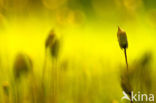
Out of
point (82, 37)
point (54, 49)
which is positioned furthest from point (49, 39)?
point (82, 37)

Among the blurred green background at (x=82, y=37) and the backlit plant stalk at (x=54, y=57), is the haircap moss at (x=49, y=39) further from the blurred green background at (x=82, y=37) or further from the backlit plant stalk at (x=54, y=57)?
the blurred green background at (x=82, y=37)

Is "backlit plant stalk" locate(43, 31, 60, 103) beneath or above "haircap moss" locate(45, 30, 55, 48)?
beneath

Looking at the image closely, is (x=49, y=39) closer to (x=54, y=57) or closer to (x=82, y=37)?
(x=54, y=57)

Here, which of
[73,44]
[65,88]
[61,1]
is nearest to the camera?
[65,88]

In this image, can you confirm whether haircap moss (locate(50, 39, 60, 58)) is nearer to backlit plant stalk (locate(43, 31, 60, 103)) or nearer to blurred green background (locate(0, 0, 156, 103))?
backlit plant stalk (locate(43, 31, 60, 103))

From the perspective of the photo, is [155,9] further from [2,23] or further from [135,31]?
[2,23]

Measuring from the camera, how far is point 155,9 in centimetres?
102

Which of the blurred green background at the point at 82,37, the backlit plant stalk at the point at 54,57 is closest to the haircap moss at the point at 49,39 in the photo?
the backlit plant stalk at the point at 54,57

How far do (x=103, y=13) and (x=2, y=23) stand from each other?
1.45 feet

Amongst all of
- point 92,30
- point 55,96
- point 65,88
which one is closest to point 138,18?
point 92,30

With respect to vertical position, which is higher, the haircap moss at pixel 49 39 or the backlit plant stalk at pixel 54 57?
the haircap moss at pixel 49 39

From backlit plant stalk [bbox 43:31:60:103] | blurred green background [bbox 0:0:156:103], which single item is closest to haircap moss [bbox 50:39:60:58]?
backlit plant stalk [bbox 43:31:60:103]

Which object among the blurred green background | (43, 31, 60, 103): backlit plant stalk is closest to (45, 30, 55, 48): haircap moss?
(43, 31, 60, 103): backlit plant stalk

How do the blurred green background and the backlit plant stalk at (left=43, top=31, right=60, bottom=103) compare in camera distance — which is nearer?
the backlit plant stalk at (left=43, top=31, right=60, bottom=103)
